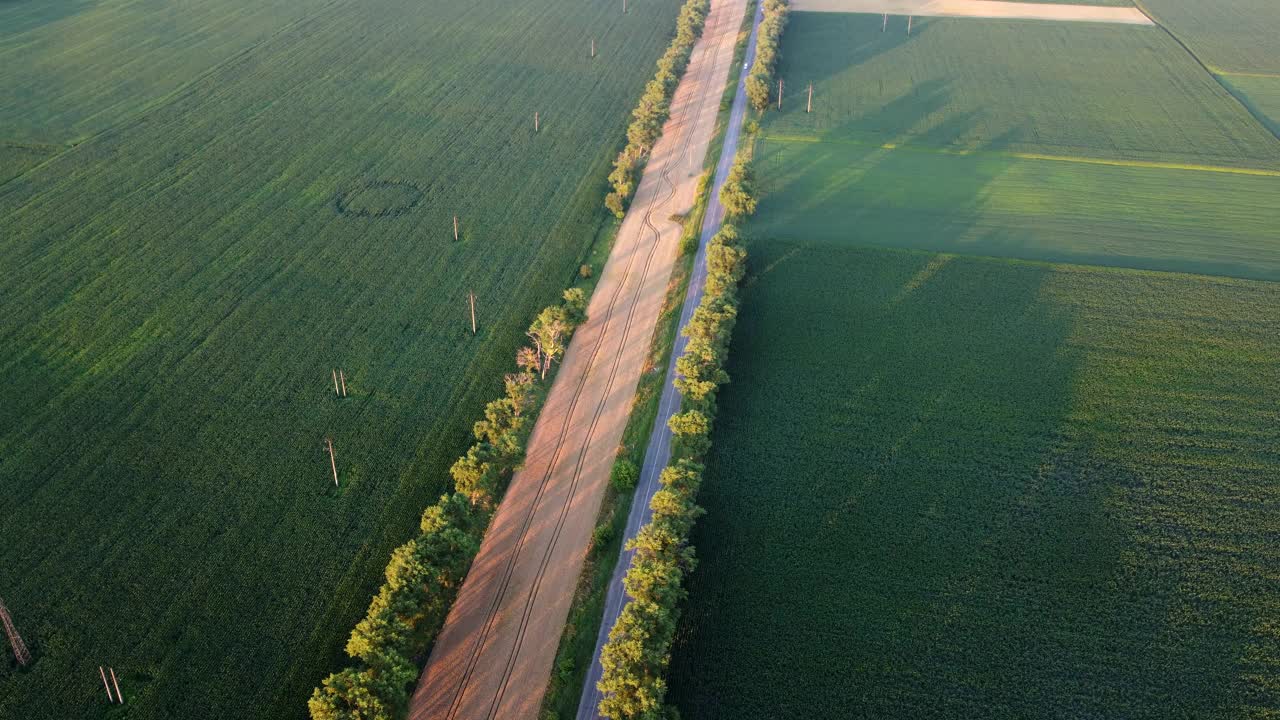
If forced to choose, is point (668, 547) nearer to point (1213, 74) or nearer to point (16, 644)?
point (16, 644)

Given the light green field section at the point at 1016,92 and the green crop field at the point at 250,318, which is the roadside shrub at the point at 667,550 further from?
the light green field section at the point at 1016,92

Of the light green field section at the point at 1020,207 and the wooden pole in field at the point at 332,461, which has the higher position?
the light green field section at the point at 1020,207

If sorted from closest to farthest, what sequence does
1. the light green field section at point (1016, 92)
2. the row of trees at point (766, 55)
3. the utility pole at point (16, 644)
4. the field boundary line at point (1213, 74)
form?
the utility pole at point (16, 644)
the light green field section at point (1016, 92)
the field boundary line at point (1213, 74)
the row of trees at point (766, 55)

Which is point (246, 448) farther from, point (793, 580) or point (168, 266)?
point (793, 580)

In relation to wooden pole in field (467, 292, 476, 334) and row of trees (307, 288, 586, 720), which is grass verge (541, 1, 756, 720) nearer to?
row of trees (307, 288, 586, 720)

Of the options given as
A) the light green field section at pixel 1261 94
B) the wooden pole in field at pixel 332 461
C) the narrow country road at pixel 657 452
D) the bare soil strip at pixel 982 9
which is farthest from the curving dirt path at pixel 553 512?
the bare soil strip at pixel 982 9

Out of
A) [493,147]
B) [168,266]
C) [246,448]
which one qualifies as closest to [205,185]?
[168,266]
